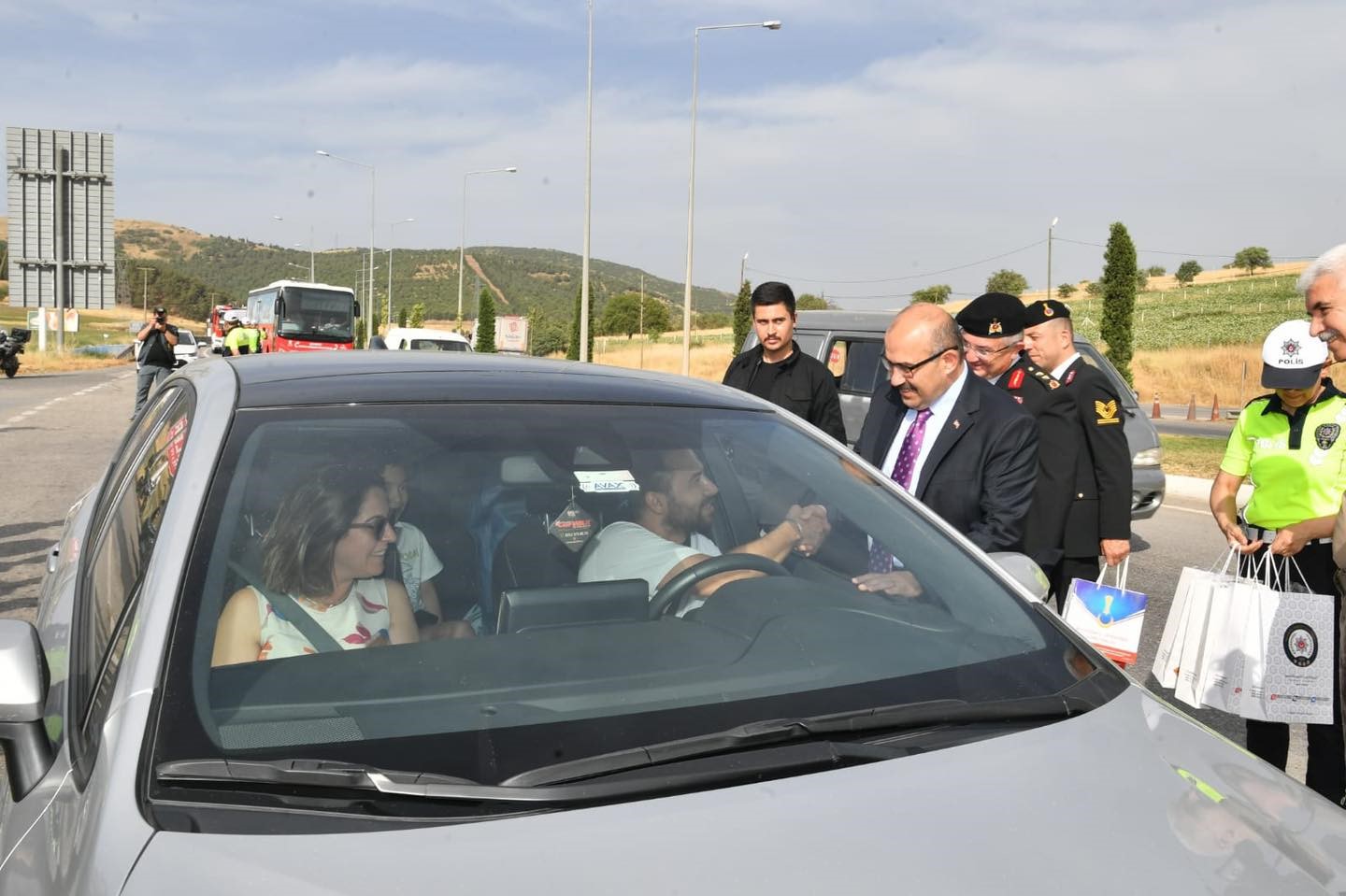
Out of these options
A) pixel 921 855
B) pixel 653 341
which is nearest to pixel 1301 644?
pixel 921 855

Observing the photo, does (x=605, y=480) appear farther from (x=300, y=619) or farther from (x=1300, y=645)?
(x=1300, y=645)

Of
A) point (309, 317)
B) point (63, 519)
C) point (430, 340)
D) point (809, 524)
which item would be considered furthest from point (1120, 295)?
point (809, 524)

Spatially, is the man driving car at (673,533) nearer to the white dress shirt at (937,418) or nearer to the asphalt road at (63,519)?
the white dress shirt at (937,418)

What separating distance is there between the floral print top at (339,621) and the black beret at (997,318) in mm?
3011

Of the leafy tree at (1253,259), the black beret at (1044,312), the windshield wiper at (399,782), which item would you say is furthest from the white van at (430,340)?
the leafy tree at (1253,259)

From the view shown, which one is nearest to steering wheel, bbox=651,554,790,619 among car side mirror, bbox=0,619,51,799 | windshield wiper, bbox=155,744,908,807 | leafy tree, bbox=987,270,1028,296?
windshield wiper, bbox=155,744,908,807

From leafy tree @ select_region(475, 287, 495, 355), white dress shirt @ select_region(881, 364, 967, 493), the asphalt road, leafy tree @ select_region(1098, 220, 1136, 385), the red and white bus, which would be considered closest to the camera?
white dress shirt @ select_region(881, 364, 967, 493)

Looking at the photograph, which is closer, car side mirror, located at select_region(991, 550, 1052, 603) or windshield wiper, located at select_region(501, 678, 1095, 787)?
windshield wiper, located at select_region(501, 678, 1095, 787)

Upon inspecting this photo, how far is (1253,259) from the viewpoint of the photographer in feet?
352

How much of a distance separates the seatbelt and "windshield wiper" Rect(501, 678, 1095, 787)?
0.58 metres

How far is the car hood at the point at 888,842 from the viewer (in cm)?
150

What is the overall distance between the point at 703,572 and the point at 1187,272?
373 ft

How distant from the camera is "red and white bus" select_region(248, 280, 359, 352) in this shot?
124 ft

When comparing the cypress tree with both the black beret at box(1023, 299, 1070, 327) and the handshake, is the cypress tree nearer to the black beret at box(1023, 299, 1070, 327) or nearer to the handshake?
the black beret at box(1023, 299, 1070, 327)
